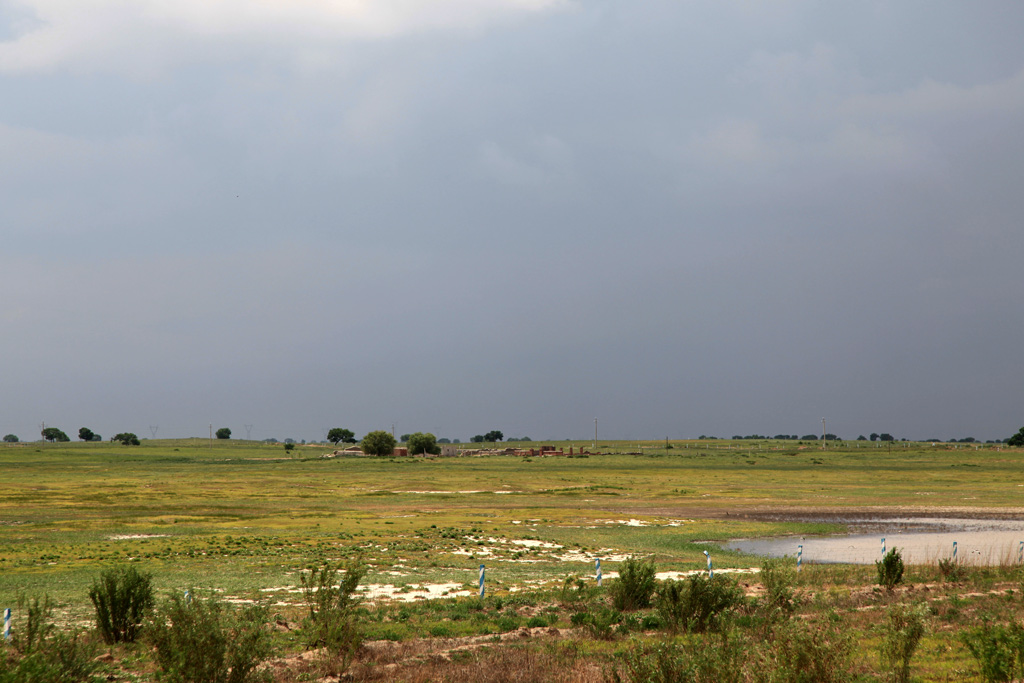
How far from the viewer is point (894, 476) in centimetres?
9938

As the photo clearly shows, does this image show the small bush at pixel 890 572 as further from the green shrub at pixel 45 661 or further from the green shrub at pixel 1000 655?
the green shrub at pixel 45 661

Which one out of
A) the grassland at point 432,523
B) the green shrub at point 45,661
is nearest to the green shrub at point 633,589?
the grassland at point 432,523

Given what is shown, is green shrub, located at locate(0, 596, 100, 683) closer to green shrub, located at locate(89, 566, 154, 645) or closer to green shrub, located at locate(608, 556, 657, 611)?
green shrub, located at locate(89, 566, 154, 645)

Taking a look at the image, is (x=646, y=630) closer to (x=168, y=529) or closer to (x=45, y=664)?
(x=45, y=664)

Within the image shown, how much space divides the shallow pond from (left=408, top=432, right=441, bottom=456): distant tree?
14110 centimetres

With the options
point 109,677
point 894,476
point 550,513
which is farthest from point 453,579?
point 894,476

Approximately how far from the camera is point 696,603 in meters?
16.5

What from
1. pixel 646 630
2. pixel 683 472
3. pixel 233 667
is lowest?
pixel 683 472

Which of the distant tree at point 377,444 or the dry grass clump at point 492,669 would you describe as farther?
the distant tree at point 377,444

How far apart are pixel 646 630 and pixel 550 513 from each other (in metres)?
39.5

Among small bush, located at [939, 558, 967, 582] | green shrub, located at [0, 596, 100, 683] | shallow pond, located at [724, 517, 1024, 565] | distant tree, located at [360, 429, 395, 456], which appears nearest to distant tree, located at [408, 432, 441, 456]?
distant tree, located at [360, 429, 395, 456]

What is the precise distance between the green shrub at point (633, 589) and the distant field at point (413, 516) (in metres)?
5.96

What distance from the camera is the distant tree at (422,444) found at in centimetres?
18250

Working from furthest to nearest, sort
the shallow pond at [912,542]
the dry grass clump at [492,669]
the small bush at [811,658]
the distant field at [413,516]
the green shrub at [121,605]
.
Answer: the shallow pond at [912,542]
the distant field at [413,516]
the green shrub at [121,605]
the dry grass clump at [492,669]
the small bush at [811,658]
